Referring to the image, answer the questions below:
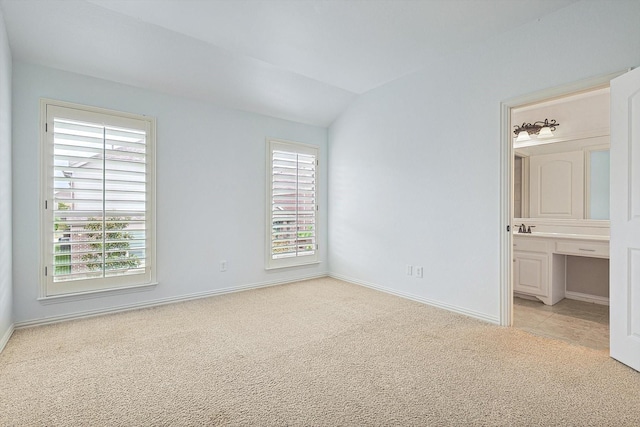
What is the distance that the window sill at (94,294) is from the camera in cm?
311

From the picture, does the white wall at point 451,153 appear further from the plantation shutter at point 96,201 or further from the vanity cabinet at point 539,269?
the plantation shutter at point 96,201

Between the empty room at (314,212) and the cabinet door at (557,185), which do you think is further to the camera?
the cabinet door at (557,185)

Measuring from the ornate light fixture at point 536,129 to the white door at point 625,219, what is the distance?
2013 millimetres

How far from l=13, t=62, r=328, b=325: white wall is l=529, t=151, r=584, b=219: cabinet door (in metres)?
3.14

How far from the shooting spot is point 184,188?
12.8 ft

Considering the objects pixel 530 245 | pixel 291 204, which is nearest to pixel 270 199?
pixel 291 204

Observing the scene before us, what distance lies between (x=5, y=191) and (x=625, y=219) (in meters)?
4.67

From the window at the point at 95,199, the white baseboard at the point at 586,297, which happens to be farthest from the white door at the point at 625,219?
the window at the point at 95,199

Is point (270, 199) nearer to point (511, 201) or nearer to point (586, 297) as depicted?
point (511, 201)

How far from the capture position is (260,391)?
1.96m

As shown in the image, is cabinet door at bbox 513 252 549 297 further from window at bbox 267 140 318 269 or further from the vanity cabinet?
window at bbox 267 140 318 269

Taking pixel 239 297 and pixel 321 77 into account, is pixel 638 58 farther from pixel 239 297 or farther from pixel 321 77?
pixel 239 297

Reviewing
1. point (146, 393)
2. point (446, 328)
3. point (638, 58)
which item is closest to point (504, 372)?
point (446, 328)

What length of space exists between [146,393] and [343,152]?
3.84 meters
